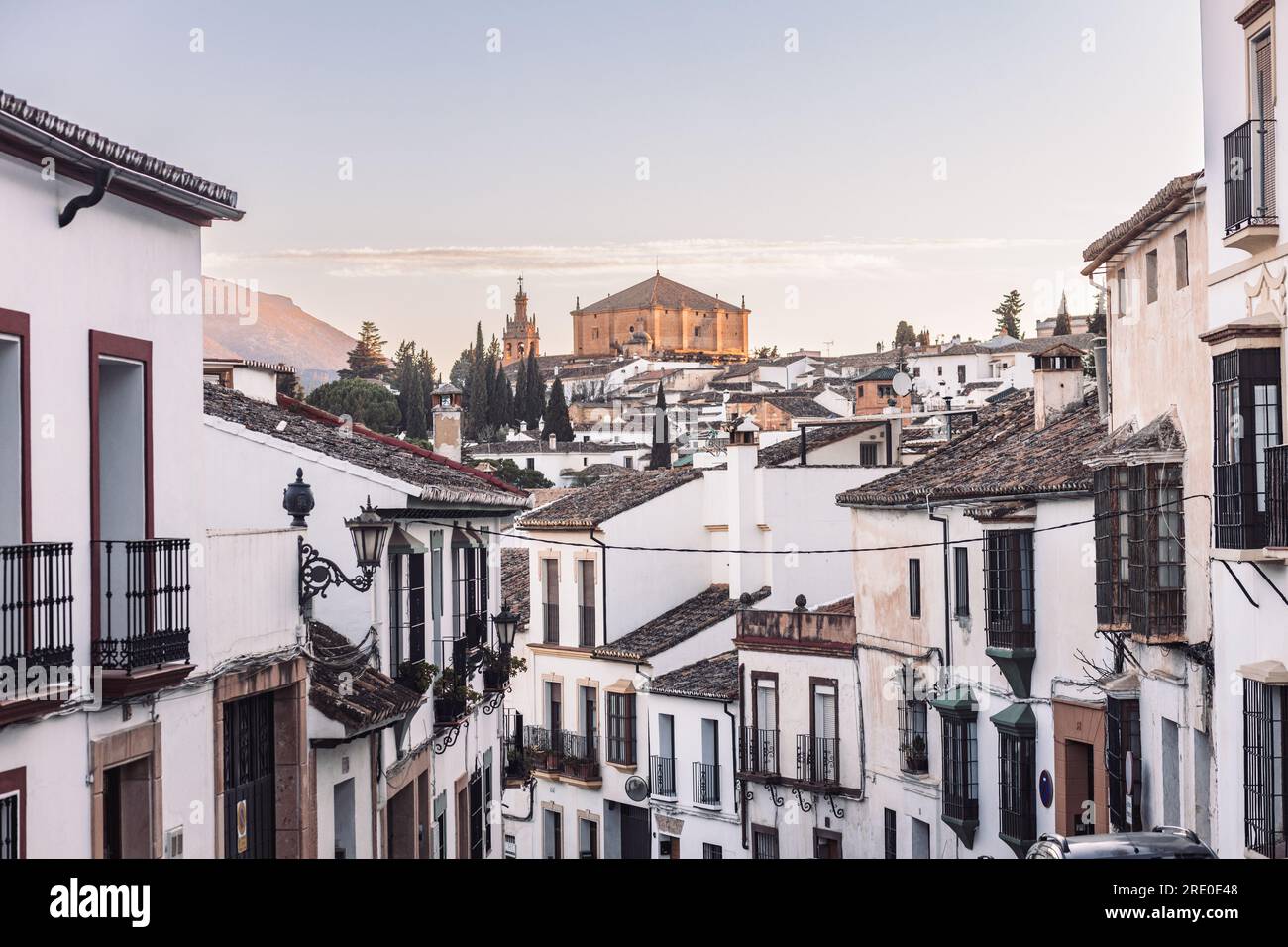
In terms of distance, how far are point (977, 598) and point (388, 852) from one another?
805 centimetres

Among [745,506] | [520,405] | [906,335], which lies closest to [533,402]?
[520,405]

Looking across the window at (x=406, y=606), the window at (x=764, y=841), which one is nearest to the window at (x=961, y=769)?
the window at (x=764, y=841)

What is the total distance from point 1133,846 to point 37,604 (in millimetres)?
6201

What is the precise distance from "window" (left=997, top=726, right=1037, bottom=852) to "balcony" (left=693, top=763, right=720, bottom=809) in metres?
8.25

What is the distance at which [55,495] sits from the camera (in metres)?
8.93

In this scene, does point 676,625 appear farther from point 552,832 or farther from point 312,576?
point 312,576

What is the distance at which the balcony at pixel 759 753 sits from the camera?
85.4ft

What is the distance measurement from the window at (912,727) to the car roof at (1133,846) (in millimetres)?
11934

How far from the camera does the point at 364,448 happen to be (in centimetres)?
1786

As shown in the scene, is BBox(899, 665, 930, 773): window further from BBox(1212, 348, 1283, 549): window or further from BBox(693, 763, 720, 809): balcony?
BBox(1212, 348, 1283, 549): window

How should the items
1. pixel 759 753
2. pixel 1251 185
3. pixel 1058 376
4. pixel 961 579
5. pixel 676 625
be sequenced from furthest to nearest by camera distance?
Result: pixel 676 625
pixel 759 753
pixel 1058 376
pixel 961 579
pixel 1251 185

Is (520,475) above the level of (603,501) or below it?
above
